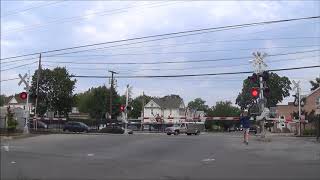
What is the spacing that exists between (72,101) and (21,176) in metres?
94.5

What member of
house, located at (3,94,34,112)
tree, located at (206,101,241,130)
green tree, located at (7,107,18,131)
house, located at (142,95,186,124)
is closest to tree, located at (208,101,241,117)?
tree, located at (206,101,241,130)

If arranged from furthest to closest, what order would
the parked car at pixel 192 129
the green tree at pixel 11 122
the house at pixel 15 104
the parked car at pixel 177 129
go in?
the parked car at pixel 192 129, the parked car at pixel 177 129, the house at pixel 15 104, the green tree at pixel 11 122

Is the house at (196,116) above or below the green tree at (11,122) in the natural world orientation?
above

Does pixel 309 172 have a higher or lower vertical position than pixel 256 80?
lower

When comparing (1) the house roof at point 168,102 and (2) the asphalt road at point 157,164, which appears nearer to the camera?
(2) the asphalt road at point 157,164

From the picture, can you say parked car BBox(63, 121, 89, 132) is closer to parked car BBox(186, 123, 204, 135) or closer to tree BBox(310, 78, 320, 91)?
parked car BBox(186, 123, 204, 135)

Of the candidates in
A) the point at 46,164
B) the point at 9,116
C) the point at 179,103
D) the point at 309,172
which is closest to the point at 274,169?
the point at 309,172

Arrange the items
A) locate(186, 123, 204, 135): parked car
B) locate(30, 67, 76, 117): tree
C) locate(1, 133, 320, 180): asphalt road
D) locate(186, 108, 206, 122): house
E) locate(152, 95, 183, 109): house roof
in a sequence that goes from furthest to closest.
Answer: locate(152, 95, 183, 109): house roof → locate(30, 67, 76, 117): tree → locate(186, 108, 206, 122): house → locate(186, 123, 204, 135): parked car → locate(1, 133, 320, 180): asphalt road

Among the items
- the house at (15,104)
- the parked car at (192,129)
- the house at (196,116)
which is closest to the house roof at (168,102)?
the house at (196,116)

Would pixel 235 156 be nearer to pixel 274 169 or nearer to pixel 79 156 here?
pixel 274 169

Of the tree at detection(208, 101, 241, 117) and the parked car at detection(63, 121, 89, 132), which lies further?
the tree at detection(208, 101, 241, 117)

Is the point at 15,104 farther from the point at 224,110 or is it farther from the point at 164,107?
the point at 224,110

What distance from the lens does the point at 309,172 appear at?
1631 centimetres

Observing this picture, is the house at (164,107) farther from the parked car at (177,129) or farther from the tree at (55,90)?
the parked car at (177,129)
